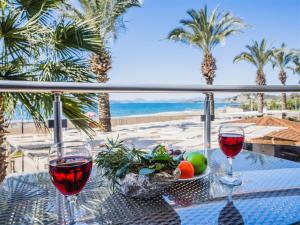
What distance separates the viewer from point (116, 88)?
1438 millimetres

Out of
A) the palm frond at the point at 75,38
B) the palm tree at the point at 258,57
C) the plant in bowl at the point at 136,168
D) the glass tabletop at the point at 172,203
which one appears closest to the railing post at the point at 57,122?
the glass tabletop at the point at 172,203

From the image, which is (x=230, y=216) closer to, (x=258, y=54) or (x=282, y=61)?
(x=258, y=54)

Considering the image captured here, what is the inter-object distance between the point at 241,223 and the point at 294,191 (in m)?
0.29

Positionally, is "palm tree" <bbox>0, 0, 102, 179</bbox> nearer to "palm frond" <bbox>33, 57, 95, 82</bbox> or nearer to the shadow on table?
"palm frond" <bbox>33, 57, 95, 82</bbox>

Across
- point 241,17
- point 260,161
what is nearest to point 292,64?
point 241,17

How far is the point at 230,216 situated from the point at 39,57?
247 centimetres

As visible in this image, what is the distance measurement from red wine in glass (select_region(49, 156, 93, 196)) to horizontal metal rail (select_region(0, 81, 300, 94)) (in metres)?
0.68

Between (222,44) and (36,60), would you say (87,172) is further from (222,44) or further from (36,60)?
(222,44)

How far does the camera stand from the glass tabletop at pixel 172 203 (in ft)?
2.07

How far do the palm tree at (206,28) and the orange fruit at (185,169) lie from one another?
12.7 meters

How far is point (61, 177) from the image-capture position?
0.59 metres

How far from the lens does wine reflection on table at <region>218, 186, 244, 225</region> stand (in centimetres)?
61

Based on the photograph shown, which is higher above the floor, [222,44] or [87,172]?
[222,44]

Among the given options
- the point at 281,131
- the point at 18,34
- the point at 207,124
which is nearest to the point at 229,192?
the point at 207,124
